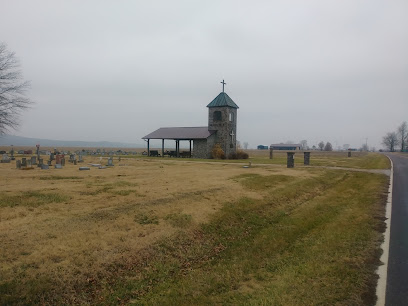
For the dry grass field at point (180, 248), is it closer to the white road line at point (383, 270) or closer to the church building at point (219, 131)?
the white road line at point (383, 270)

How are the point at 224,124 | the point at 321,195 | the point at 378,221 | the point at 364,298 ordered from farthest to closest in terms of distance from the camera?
1. the point at 224,124
2. the point at 321,195
3. the point at 378,221
4. the point at 364,298

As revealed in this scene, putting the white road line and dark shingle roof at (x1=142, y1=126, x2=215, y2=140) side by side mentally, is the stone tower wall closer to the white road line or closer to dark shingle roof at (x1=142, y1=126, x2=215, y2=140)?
dark shingle roof at (x1=142, y1=126, x2=215, y2=140)

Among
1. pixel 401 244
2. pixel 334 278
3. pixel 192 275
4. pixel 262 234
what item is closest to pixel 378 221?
pixel 401 244

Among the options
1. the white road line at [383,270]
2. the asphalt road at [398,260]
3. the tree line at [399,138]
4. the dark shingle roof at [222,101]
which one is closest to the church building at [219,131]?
the dark shingle roof at [222,101]

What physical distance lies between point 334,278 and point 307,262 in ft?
3.02

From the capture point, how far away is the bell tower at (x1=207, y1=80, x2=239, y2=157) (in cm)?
4122

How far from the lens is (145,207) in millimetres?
9930

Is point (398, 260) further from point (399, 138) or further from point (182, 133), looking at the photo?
point (399, 138)

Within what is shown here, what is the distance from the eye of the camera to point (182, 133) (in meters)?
46.2

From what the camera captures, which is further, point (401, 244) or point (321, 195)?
point (321, 195)

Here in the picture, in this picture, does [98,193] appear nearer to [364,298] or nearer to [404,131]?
[364,298]

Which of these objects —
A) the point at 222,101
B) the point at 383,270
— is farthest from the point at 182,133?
the point at 383,270

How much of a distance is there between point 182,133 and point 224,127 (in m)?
8.13

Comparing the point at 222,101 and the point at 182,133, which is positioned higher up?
the point at 222,101
